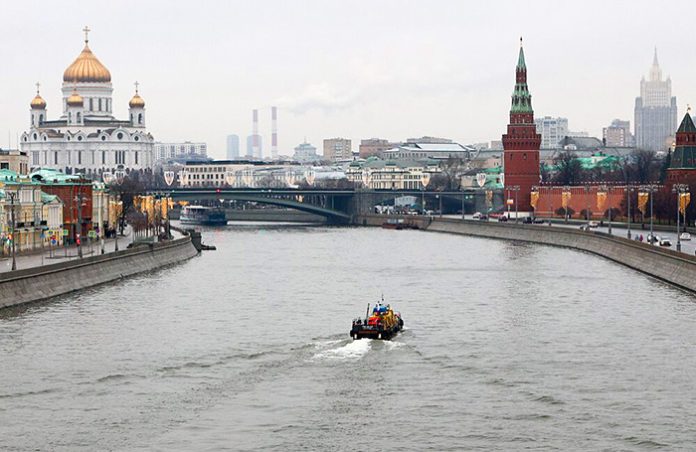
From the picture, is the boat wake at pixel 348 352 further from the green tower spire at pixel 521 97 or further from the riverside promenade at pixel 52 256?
the green tower spire at pixel 521 97

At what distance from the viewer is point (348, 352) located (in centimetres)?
4400

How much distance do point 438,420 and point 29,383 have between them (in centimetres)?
1053

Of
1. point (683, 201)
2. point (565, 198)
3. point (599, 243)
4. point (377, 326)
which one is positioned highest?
point (683, 201)

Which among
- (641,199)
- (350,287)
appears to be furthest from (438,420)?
(641,199)

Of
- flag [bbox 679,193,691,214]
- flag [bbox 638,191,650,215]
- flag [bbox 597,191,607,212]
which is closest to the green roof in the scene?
flag [bbox 638,191,650,215]

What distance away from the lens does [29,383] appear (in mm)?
38938

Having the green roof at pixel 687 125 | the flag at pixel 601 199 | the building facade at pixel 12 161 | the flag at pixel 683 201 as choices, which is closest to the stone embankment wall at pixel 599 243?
the flag at pixel 683 201

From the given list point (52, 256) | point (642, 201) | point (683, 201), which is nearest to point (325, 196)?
point (642, 201)

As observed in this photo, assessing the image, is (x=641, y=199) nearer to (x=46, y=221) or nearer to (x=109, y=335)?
(x=46, y=221)

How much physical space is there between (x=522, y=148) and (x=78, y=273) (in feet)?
256

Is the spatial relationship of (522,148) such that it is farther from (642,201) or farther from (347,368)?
(347,368)

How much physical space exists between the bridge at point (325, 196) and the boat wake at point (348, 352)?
95335 mm

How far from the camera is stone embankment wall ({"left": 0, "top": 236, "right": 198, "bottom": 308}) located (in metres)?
54.4

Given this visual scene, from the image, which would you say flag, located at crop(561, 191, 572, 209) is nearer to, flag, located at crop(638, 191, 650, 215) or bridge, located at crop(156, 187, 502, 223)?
bridge, located at crop(156, 187, 502, 223)
